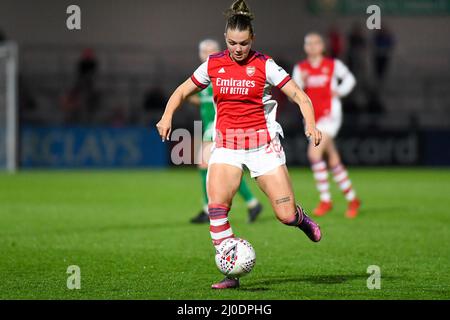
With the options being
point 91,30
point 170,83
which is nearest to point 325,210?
point 170,83

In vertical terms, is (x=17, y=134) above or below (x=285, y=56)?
below

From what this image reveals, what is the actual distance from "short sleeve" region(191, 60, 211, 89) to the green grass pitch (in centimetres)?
158

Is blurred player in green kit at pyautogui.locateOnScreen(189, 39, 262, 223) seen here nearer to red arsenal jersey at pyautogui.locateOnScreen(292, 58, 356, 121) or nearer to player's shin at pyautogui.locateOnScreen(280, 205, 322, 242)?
red arsenal jersey at pyautogui.locateOnScreen(292, 58, 356, 121)

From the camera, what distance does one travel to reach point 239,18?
7.47 m

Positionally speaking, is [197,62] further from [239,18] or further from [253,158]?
[239,18]

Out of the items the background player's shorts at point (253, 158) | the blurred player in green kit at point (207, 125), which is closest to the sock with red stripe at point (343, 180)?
the blurred player in green kit at point (207, 125)

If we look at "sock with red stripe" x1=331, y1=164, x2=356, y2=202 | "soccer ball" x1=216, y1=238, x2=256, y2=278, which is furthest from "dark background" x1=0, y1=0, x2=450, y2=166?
"soccer ball" x1=216, y1=238, x2=256, y2=278

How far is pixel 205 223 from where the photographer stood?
1267cm

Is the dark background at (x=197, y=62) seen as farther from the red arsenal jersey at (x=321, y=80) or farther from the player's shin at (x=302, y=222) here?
the player's shin at (x=302, y=222)

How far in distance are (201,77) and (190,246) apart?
2.97m

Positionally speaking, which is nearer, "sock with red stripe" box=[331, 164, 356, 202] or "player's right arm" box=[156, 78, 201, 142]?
"player's right arm" box=[156, 78, 201, 142]

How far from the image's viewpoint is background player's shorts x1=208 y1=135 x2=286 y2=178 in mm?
7777

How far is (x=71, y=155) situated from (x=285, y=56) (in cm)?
609
